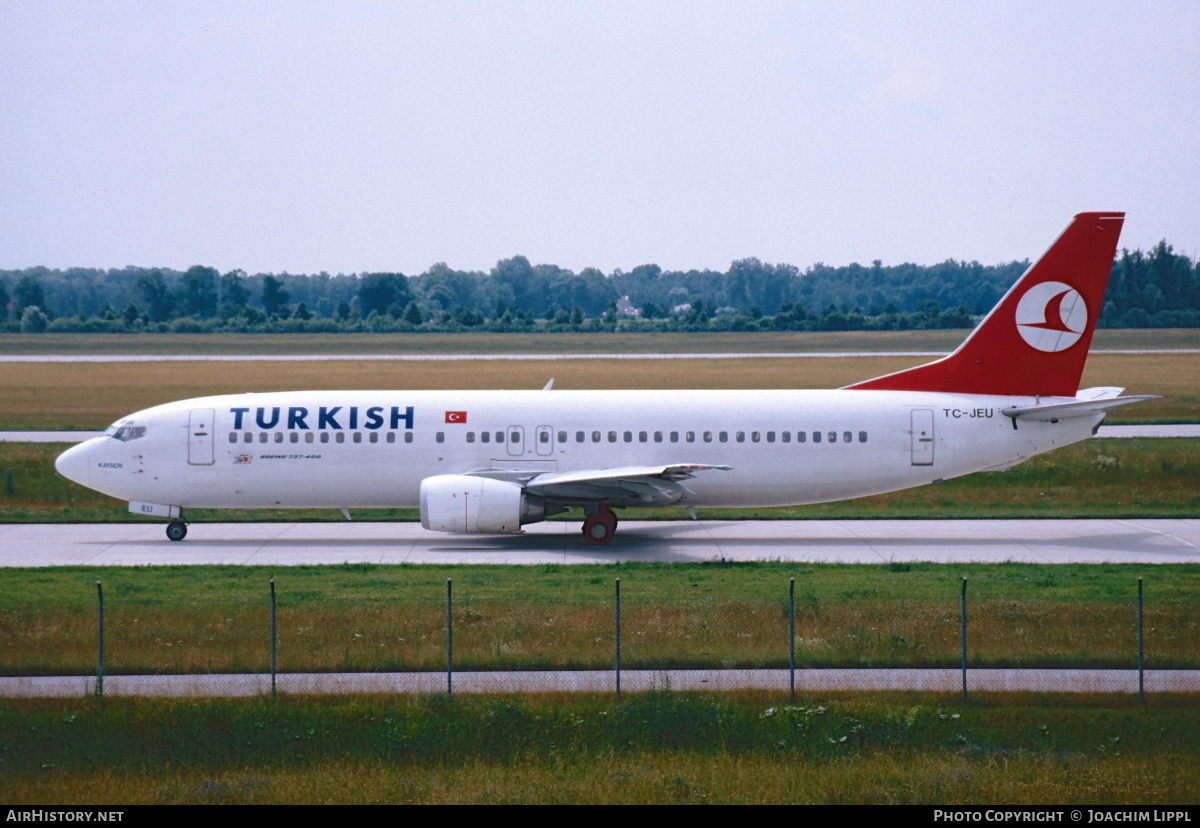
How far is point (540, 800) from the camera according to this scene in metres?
13.8

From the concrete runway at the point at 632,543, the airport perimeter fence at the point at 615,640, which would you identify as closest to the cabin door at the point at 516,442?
the concrete runway at the point at 632,543

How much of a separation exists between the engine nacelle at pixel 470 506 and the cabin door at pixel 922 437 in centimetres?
931

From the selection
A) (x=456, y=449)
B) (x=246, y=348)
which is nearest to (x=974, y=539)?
(x=456, y=449)

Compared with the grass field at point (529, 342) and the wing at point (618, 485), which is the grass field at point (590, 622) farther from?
the grass field at point (529, 342)

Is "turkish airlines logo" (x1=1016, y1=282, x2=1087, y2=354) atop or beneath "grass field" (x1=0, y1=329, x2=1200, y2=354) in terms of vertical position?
atop

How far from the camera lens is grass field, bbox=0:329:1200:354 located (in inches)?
3860

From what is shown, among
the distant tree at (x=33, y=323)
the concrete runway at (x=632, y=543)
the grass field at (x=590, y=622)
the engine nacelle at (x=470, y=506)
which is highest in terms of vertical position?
the distant tree at (x=33, y=323)

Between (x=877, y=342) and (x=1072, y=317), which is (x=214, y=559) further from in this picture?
(x=877, y=342)

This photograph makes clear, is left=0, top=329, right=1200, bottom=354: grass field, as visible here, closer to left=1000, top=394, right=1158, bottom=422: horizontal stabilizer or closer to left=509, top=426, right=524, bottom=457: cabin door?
left=1000, top=394, right=1158, bottom=422: horizontal stabilizer

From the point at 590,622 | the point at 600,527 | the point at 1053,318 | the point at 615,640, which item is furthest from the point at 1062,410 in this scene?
the point at 615,640

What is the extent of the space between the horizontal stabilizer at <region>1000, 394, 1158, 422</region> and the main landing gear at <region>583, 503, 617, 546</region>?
9513mm

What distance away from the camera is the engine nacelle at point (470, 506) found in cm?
2958

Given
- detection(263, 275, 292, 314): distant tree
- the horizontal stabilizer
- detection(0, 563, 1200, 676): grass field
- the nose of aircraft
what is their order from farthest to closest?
1. detection(263, 275, 292, 314): distant tree
2. the nose of aircraft
3. the horizontal stabilizer
4. detection(0, 563, 1200, 676): grass field

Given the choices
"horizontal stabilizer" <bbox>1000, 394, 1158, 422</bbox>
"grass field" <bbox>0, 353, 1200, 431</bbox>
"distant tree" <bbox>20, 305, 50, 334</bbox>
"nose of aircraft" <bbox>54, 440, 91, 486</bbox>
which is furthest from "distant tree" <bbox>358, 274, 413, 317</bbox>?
"horizontal stabilizer" <bbox>1000, 394, 1158, 422</bbox>
